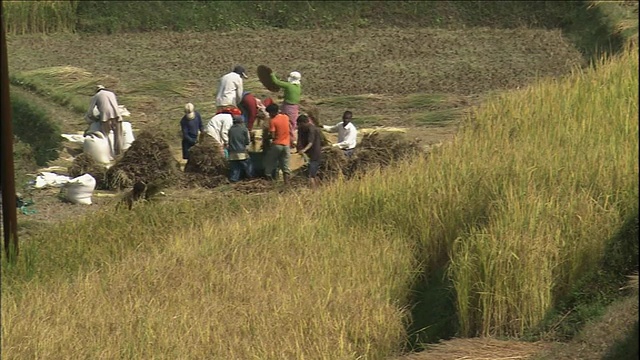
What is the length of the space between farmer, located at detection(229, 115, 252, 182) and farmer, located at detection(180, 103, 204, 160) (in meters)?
0.84

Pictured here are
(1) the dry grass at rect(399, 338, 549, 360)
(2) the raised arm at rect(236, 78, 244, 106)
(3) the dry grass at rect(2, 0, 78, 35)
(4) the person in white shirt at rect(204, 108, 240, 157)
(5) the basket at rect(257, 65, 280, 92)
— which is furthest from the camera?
(3) the dry grass at rect(2, 0, 78, 35)

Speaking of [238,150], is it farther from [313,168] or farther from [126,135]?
[126,135]

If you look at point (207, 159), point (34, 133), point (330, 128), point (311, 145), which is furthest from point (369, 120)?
point (34, 133)

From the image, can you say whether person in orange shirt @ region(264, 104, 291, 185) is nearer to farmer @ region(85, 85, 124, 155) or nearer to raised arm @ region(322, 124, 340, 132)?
raised arm @ region(322, 124, 340, 132)

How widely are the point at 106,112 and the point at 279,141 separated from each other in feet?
8.51

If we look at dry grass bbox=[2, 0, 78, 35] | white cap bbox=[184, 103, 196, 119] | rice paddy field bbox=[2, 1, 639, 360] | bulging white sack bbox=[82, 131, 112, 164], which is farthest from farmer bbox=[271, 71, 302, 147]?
dry grass bbox=[2, 0, 78, 35]

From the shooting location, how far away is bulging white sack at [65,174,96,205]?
50.1 feet

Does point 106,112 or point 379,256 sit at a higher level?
point 106,112

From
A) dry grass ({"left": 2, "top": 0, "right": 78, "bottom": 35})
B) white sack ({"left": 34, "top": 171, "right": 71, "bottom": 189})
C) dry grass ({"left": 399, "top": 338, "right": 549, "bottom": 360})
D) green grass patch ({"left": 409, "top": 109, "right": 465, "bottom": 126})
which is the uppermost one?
dry grass ({"left": 2, "top": 0, "right": 78, "bottom": 35})

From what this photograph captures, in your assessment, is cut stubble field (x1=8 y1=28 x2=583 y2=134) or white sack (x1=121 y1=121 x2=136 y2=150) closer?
white sack (x1=121 y1=121 x2=136 y2=150)

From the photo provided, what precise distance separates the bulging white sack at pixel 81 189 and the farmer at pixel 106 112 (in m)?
1.42

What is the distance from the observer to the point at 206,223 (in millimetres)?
12367

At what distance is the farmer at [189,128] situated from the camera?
1653cm

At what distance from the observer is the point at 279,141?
15438 millimetres
